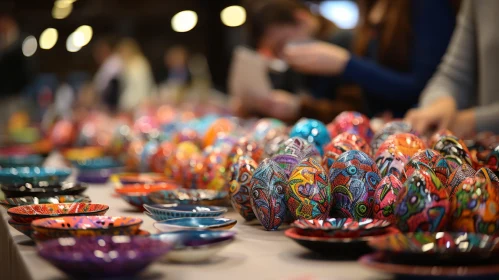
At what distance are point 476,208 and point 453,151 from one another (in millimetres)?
317

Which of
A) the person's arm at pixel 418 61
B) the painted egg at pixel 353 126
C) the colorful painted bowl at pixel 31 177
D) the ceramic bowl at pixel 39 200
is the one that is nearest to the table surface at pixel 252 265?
the ceramic bowl at pixel 39 200

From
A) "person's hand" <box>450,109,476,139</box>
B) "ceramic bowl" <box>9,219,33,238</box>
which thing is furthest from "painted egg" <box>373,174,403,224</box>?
"person's hand" <box>450,109,476,139</box>

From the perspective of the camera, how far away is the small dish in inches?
35.0

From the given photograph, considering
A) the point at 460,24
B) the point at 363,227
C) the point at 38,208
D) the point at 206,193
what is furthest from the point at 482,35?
the point at 38,208

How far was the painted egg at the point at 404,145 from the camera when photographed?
1.49 meters

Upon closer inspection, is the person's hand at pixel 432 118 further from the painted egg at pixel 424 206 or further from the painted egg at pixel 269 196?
the painted egg at pixel 424 206

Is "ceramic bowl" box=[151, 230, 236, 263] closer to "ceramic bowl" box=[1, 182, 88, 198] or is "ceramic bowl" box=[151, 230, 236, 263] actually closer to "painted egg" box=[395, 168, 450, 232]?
"painted egg" box=[395, 168, 450, 232]

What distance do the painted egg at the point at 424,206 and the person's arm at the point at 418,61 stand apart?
1.70m

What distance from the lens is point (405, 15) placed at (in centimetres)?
280

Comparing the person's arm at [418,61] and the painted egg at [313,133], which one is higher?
the person's arm at [418,61]

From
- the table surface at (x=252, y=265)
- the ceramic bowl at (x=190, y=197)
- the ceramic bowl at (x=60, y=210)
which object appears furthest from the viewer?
the ceramic bowl at (x=190, y=197)

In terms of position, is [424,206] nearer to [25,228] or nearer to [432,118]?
[25,228]

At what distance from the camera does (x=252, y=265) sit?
1.11m

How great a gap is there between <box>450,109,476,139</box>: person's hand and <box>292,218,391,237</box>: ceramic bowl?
103 centimetres
